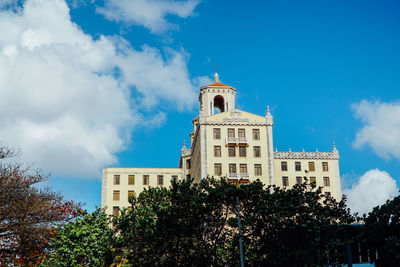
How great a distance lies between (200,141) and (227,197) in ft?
100

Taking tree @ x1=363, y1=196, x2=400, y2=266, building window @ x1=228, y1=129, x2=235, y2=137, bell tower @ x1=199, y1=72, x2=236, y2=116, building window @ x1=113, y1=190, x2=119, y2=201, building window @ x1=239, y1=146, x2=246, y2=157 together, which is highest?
bell tower @ x1=199, y1=72, x2=236, y2=116

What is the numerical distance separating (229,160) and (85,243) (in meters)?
30.0

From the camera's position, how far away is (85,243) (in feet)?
135

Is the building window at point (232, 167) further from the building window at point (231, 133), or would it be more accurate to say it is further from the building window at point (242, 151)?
the building window at point (231, 133)

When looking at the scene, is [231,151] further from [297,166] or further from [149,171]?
[149,171]

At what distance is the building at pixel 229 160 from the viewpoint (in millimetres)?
66500

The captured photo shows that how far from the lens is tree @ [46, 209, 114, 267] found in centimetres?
4028

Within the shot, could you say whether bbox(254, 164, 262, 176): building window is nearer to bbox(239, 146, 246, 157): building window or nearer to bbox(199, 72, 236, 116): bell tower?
bbox(239, 146, 246, 157): building window

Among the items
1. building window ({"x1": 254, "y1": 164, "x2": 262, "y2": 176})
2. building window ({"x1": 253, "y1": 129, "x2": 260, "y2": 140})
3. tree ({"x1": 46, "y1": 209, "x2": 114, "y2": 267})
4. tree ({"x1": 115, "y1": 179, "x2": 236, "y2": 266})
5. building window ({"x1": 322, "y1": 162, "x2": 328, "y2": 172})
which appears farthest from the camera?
building window ({"x1": 322, "y1": 162, "x2": 328, "y2": 172})

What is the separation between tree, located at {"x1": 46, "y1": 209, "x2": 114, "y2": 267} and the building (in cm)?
2388

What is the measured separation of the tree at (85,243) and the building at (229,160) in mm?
23875

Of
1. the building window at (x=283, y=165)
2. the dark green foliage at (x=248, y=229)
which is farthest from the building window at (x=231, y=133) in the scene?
the dark green foliage at (x=248, y=229)

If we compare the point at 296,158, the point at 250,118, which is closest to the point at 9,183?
the point at 250,118

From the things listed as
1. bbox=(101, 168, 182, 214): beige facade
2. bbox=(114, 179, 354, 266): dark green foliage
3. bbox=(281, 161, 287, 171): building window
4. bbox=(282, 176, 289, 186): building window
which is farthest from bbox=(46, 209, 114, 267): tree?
bbox=(281, 161, 287, 171): building window
